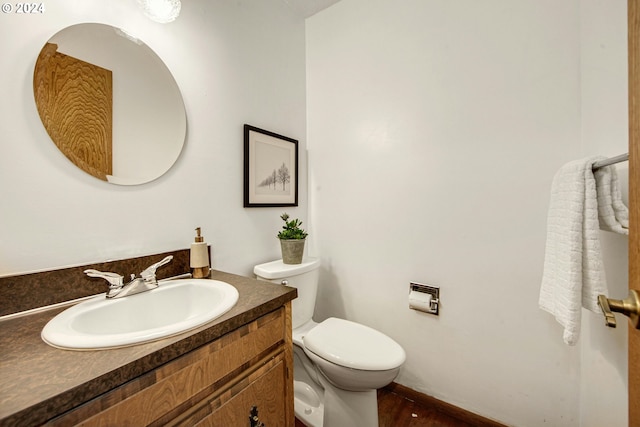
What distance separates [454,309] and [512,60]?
1209 millimetres

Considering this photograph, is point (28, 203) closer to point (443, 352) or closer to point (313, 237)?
point (313, 237)

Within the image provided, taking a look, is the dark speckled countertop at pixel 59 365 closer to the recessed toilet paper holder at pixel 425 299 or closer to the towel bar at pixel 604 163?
the recessed toilet paper holder at pixel 425 299

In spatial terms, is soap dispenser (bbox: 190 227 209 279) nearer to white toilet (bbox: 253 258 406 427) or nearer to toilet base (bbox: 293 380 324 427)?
white toilet (bbox: 253 258 406 427)

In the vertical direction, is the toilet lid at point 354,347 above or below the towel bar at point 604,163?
below

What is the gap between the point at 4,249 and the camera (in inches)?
28.5

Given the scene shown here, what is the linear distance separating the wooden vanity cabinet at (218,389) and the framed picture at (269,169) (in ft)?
2.58

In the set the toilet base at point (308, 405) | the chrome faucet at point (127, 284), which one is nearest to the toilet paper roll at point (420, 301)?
the toilet base at point (308, 405)

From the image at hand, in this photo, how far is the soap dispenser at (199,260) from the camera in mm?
1032

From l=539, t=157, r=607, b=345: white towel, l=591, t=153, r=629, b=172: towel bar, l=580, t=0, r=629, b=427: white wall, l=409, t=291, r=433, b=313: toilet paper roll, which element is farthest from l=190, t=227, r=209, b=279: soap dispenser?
l=580, t=0, r=629, b=427: white wall

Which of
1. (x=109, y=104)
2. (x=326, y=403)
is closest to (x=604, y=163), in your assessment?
(x=326, y=403)

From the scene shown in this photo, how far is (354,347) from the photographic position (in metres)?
1.14

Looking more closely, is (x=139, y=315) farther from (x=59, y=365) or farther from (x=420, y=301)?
(x=420, y=301)

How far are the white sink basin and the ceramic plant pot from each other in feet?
1.63

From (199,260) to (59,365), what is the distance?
57cm
